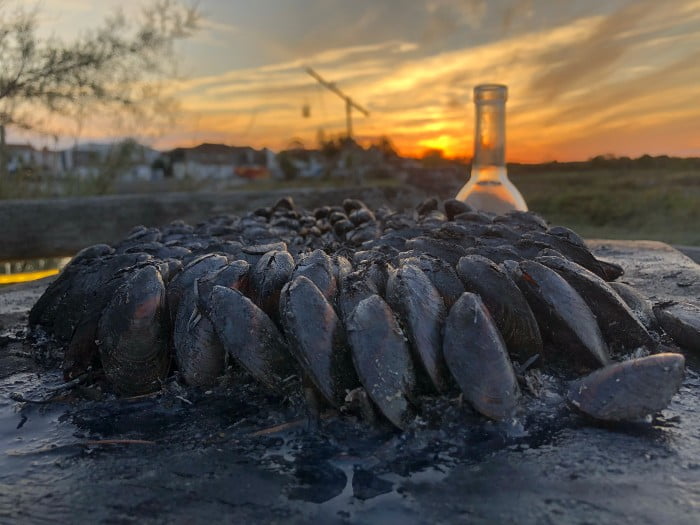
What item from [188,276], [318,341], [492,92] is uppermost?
[492,92]

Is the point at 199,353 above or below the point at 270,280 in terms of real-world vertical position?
below

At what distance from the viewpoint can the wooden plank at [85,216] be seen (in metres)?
5.61

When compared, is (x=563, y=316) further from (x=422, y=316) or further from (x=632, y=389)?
(x=422, y=316)

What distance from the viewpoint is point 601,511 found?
46.3 inches

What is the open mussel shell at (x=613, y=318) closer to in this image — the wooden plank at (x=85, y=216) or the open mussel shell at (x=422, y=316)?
the open mussel shell at (x=422, y=316)

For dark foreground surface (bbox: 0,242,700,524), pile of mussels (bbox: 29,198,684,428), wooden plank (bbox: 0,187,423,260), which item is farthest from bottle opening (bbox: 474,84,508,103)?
dark foreground surface (bbox: 0,242,700,524)

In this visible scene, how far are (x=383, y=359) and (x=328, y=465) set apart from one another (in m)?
0.36

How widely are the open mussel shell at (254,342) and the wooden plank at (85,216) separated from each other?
4669mm

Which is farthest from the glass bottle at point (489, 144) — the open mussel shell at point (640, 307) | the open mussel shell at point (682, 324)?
the open mussel shell at point (682, 324)

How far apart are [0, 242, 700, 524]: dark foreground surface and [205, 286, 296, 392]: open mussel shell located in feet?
0.34

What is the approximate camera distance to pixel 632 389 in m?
1.57

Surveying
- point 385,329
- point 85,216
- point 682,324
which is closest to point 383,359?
point 385,329

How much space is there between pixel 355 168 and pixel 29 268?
25.1 metres

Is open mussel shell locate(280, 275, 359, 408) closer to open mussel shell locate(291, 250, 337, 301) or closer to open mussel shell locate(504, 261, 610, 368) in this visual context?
open mussel shell locate(291, 250, 337, 301)
